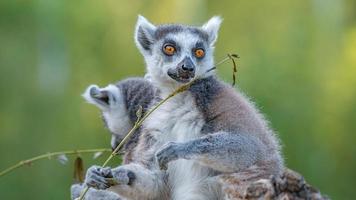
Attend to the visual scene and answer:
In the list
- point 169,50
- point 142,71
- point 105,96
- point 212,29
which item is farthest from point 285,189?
point 142,71

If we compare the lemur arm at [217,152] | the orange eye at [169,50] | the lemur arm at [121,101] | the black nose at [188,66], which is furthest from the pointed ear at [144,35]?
the lemur arm at [217,152]

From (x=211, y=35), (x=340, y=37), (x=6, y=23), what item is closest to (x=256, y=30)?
(x=340, y=37)

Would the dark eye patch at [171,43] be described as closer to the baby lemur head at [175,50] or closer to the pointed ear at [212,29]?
the baby lemur head at [175,50]

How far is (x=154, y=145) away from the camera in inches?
324

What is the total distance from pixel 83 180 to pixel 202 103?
1.09 metres

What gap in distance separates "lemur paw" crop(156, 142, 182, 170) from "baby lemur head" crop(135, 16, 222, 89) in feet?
2.26

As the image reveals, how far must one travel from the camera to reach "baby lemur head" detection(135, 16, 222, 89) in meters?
8.30

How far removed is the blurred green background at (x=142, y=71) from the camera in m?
23.8

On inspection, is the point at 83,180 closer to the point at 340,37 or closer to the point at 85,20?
the point at 340,37

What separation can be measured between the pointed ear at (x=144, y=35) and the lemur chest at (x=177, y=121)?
74 cm

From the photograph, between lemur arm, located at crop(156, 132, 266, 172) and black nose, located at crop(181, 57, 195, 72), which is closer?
lemur arm, located at crop(156, 132, 266, 172)

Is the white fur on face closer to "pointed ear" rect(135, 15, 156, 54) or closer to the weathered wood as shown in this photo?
"pointed ear" rect(135, 15, 156, 54)

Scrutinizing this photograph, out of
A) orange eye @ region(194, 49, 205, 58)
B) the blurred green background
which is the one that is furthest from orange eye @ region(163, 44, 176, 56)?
the blurred green background

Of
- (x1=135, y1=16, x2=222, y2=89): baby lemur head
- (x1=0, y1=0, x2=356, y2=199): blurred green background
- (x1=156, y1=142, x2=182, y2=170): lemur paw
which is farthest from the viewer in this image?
(x1=0, y1=0, x2=356, y2=199): blurred green background
